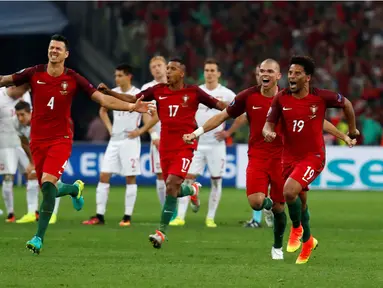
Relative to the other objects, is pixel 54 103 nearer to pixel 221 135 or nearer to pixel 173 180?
pixel 173 180

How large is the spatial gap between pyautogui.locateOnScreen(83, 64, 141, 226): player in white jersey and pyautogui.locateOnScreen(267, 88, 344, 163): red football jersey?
5303 mm

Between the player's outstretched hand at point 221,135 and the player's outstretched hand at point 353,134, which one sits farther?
the player's outstretched hand at point 221,135

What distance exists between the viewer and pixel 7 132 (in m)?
17.2

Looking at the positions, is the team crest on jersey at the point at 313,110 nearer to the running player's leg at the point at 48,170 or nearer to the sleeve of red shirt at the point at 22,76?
the running player's leg at the point at 48,170

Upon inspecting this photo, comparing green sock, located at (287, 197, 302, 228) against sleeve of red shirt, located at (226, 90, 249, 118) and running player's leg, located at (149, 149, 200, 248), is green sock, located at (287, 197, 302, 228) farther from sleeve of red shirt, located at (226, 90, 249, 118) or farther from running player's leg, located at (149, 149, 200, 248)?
running player's leg, located at (149, 149, 200, 248)

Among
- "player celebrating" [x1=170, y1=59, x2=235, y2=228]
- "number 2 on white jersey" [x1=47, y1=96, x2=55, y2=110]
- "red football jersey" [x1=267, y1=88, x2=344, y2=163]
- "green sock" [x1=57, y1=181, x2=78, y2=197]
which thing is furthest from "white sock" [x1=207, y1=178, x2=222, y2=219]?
"red football jersey" [x1=267, y1=88, x2=344, y2=163]

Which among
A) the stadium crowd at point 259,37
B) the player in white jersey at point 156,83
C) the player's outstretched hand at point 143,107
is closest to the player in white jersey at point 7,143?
the player in white jersey at point 156,83

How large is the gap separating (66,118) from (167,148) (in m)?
1.84

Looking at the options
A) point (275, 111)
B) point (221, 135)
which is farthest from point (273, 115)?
point (221, 135)

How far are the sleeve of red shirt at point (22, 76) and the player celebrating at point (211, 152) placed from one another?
470cm

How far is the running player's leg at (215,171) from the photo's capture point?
16.6m

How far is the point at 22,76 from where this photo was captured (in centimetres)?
1231

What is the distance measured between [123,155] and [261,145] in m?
4.76

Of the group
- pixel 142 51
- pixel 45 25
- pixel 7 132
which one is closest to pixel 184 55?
pixel 142 51
